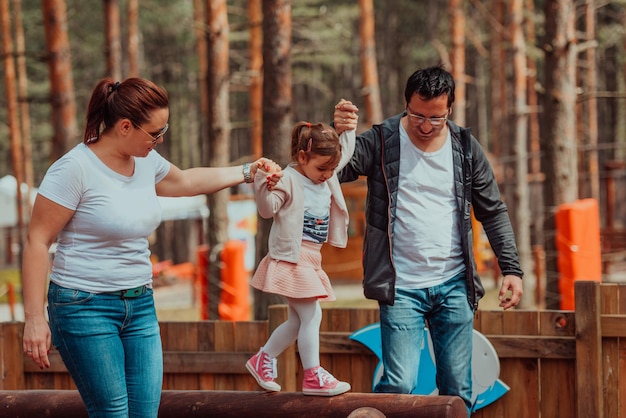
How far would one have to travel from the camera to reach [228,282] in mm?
13367

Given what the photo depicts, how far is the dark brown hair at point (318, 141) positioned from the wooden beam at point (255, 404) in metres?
1.10

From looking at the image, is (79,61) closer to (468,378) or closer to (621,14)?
(621,14)

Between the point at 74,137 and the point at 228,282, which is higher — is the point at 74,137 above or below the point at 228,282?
above

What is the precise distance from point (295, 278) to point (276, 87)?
17.6 ft

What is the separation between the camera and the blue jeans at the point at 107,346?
11.3 feet

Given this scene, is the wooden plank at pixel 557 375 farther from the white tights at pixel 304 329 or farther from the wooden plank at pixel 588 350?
the white tights at pixel 304 329

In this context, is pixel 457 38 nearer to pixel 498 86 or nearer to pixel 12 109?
pixel 12 109

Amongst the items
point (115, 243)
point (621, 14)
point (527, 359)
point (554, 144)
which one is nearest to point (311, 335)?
point (115, 243)

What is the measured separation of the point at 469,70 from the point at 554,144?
40.6 meters

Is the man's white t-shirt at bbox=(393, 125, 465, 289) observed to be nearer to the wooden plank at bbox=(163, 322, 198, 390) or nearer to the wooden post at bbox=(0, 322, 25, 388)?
the wooden plank at bbox=(163, 322, 198, 390)

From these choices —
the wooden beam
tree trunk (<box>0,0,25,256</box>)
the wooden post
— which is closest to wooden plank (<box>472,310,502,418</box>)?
the wooden beam

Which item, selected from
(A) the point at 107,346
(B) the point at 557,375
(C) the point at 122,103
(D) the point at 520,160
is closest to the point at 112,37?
(D) the point at 520,160

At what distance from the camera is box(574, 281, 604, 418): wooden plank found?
16.9 ft

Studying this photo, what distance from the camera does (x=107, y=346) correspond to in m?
3.46
